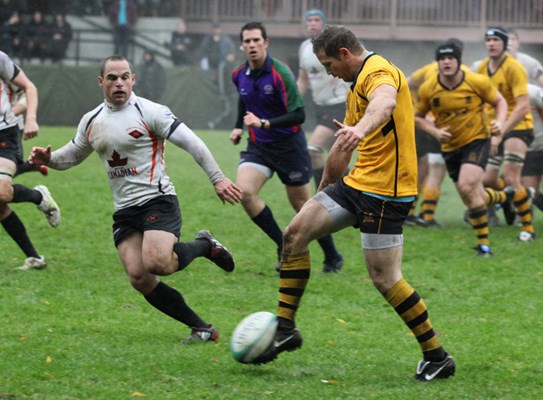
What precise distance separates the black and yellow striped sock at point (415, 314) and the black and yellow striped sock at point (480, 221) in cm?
441

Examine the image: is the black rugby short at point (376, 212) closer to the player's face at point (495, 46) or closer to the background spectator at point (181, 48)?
the player's face at point (495, 46)

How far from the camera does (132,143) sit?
21.5 ft

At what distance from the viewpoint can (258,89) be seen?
362 inches

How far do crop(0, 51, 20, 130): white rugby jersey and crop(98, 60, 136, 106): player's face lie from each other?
2411 millimetres

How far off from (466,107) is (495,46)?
1166mm

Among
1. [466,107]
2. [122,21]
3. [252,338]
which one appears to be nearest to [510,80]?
[466,107]

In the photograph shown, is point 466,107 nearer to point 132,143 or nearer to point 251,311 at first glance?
point 251,311

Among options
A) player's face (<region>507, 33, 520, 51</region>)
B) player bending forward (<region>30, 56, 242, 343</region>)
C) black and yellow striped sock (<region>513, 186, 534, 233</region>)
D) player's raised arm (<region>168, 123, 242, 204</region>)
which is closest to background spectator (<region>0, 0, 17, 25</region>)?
player's face (<region>507, 33, 520, 51</region>)

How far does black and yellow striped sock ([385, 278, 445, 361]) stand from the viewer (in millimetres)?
5957

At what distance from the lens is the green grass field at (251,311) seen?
579cm

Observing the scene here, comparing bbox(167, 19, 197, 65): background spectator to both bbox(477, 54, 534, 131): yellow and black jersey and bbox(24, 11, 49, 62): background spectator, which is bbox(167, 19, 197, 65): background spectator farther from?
bbox(477, 54, 534, 131): yellow and black jersey

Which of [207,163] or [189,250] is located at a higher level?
[207,163]

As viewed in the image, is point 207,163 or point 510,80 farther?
point 510,80

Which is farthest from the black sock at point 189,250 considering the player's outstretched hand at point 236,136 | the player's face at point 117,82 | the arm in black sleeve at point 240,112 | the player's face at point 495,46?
the player's face at point 495,46
